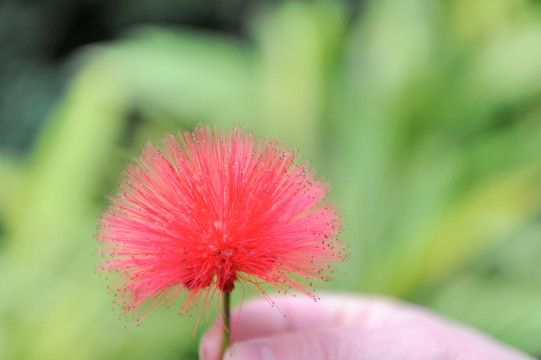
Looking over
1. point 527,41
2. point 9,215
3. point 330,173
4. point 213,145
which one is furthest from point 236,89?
point 213,145

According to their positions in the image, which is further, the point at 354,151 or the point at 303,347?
the point at 354,151

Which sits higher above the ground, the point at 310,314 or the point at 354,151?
the point at 354,151

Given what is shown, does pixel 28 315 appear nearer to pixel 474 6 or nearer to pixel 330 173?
pixel 330 173

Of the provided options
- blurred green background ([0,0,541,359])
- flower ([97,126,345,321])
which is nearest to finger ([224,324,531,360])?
flower ([97,126,345,321])

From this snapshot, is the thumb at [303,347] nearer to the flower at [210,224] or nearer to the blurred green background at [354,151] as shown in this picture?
the flower at [210,224]


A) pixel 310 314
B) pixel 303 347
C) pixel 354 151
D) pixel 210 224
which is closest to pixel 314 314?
pixel 310 314

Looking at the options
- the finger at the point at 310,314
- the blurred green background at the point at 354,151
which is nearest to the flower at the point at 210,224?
the finger at the point at 310,314

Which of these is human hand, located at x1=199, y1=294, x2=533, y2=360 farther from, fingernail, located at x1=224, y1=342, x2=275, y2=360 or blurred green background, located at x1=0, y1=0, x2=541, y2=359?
blurred green background, located at x1=0, y1=0, x2=541, y2=359

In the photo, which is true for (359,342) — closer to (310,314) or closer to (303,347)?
(303,347)
